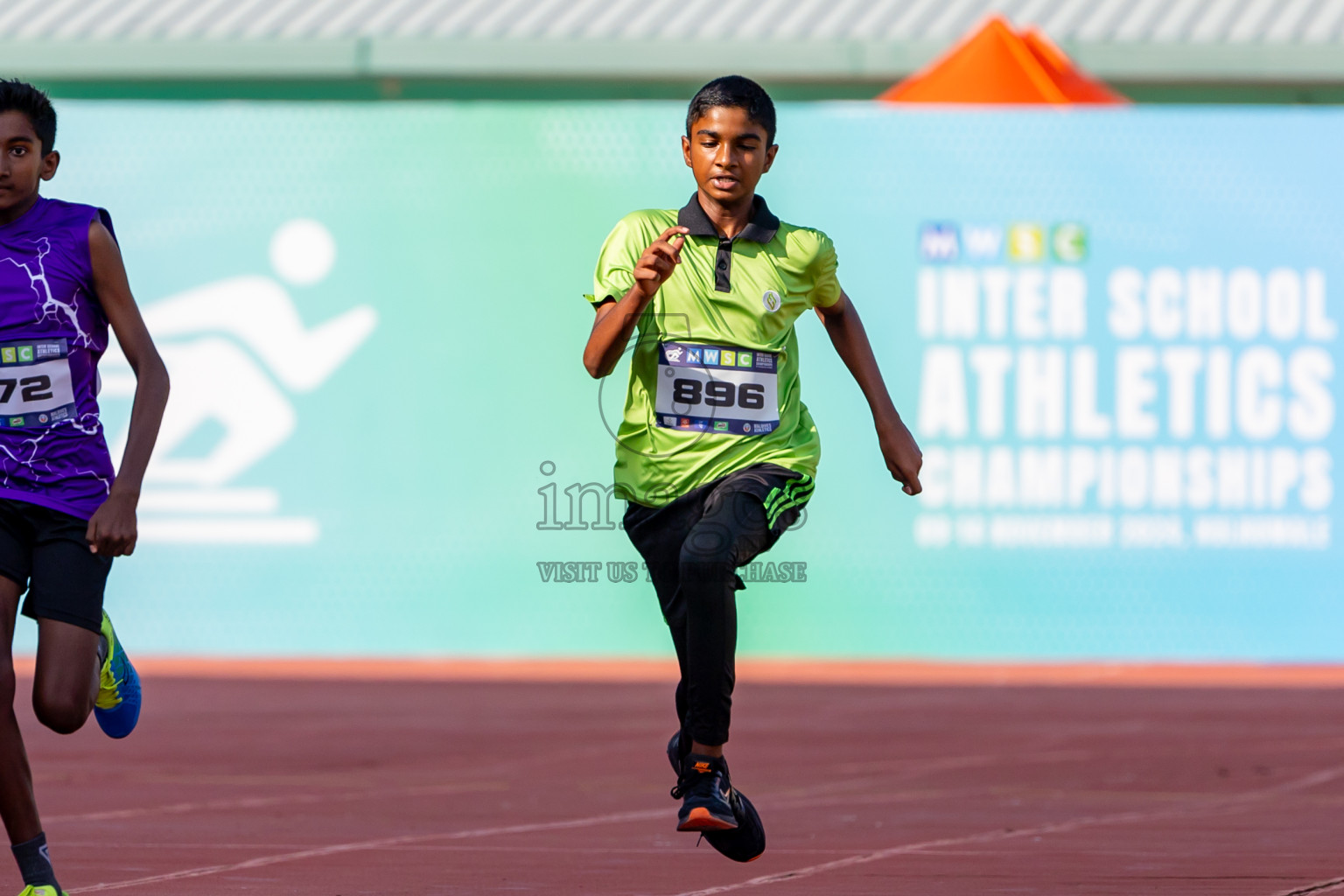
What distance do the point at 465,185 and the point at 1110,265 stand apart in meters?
3.94

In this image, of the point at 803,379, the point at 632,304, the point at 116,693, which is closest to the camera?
the point at 632,304

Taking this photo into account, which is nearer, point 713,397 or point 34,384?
point 34,384

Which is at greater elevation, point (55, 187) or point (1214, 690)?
point (55, 187)

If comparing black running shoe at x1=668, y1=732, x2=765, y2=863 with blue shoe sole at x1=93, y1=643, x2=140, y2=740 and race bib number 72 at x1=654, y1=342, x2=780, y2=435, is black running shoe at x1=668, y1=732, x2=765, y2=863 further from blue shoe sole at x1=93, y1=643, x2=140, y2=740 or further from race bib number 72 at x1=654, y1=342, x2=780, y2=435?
blue shoe sole at x1=93, y1=643, x2=140, y2=740

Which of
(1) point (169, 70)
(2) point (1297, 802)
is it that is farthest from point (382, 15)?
(2) point (1297, 802)

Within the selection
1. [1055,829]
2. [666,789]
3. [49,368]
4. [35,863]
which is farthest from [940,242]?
[35,863]

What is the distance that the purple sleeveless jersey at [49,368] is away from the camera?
13.7 ft

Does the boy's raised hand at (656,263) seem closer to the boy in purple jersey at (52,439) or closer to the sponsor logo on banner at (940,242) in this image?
A: the boy in purple jersey at (52,439)

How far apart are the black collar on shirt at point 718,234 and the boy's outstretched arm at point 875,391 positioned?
0.89 feet

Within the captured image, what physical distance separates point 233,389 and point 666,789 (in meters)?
5.70

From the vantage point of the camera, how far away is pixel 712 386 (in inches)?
179

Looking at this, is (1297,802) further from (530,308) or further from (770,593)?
(530,308)

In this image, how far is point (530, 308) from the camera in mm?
11945

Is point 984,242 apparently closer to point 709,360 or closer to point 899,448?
point 899,448
